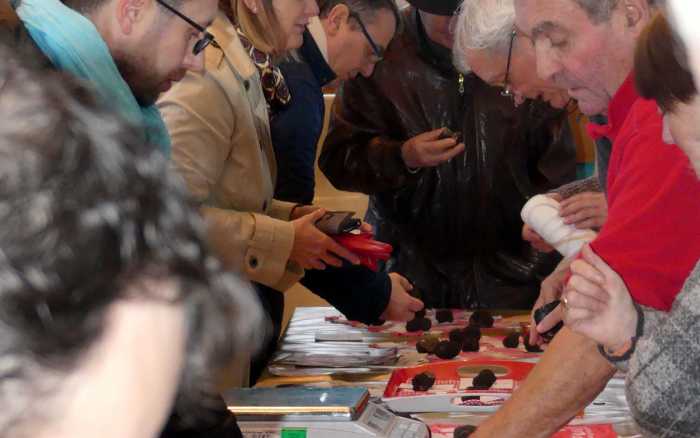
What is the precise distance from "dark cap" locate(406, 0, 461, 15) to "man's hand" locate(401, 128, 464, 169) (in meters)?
0.32

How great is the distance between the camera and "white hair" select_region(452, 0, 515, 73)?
95.7 inches

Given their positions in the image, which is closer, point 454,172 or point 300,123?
point 300,123

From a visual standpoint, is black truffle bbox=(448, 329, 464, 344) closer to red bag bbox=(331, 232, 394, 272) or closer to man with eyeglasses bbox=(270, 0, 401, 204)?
red bag bbox=(331, 232, 394, 272)

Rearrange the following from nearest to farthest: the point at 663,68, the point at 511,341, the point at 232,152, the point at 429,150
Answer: the point at 663,68 → the point at 232,152 → the point at 511,341 → the point at 429,150

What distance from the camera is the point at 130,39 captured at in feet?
4.94

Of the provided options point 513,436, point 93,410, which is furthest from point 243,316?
point 513,436

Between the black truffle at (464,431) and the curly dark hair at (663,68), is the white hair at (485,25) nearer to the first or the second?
the black truffle at (464,431)

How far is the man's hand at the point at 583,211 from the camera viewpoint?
2.00 m

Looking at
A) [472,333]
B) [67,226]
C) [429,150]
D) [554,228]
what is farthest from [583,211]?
[67,226]

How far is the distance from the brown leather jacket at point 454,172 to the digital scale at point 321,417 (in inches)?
49.1

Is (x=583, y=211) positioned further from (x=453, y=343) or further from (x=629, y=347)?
(x=629, y=347)

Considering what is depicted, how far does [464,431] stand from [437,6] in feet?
4.90

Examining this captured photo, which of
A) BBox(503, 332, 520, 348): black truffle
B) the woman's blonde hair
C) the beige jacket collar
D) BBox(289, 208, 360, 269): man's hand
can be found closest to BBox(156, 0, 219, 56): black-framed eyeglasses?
the beige jacket collar

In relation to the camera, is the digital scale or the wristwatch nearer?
the wristwatch
